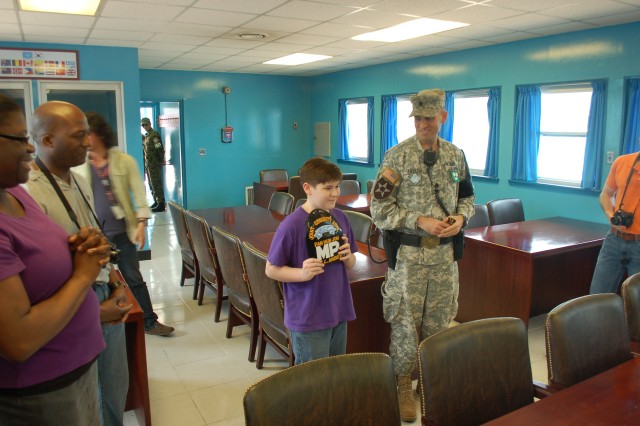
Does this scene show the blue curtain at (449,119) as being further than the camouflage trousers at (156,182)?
No

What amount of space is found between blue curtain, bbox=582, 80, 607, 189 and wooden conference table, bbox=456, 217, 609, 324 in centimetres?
69

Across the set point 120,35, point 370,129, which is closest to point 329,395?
point 120,35

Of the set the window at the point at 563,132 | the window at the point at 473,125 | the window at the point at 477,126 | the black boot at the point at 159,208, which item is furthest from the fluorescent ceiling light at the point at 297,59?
the black boot at the point at 159,208

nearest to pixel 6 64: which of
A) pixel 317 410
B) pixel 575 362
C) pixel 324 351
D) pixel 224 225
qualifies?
pixel 224 225

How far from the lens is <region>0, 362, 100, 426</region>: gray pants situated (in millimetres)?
1130

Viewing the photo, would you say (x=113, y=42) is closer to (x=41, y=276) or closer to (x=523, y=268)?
(x=523, y=268)

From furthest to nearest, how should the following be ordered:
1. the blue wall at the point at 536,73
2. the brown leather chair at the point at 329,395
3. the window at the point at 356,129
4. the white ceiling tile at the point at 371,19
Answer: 1. the window at the point at 356,129
2. the blue wall at the point at 536,73
3. the white ceiling tile at the point at 371,19
4. the brown leather chair at the point at 329,395

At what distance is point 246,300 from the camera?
318 centimetres

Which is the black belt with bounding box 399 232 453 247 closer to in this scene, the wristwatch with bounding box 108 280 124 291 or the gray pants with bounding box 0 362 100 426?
the wristwatch with bounding box 108 280 124 291

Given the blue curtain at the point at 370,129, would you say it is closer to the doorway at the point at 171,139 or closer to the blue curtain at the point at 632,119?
the doorway at the point at 171,139

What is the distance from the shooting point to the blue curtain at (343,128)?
27.7 ft

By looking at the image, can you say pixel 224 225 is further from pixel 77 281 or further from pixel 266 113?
pixel 266 113

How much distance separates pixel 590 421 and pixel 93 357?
1309 mm

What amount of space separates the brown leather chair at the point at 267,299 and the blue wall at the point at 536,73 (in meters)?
3.51
